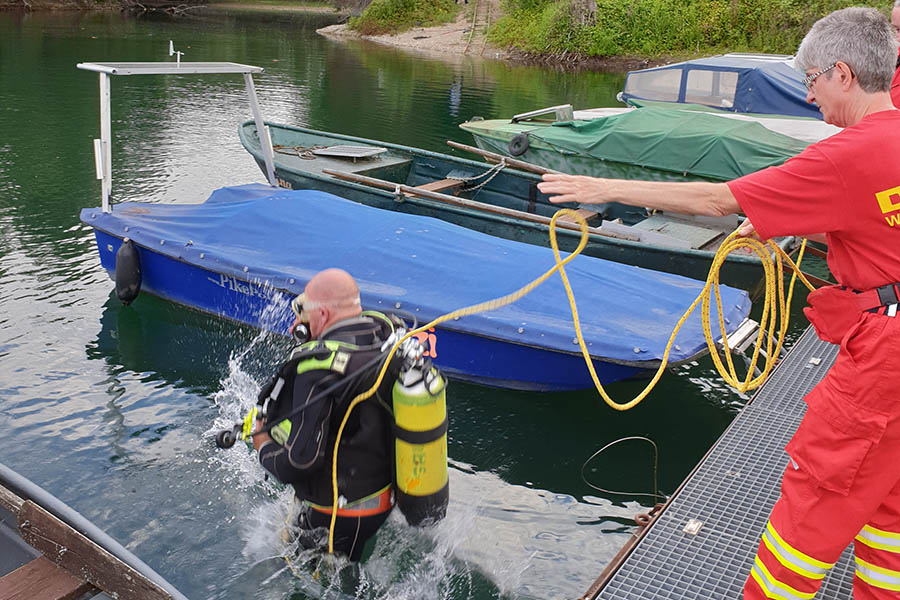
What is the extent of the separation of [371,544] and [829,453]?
2.99 metres

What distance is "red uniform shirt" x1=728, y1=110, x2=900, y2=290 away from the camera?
8.55 ft

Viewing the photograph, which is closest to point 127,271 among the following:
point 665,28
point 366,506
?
point 366,506

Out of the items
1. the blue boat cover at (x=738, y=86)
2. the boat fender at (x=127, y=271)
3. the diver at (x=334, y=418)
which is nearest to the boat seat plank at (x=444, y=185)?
the boat fender at (x=127, y=271)

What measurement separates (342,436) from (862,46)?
8.89 feet

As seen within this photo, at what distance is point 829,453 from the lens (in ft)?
8.91

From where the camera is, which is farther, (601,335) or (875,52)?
(601,335)

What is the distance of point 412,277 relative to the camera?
662cm

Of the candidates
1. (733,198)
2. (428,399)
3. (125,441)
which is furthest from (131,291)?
(733,198)

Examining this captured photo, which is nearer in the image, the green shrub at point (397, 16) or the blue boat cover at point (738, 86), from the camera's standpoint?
the blue boat cover at point (738, 86)

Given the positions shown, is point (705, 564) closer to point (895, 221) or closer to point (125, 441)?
point (895, 221)

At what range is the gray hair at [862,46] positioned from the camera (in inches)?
107

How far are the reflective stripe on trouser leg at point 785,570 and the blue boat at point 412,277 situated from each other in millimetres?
2824

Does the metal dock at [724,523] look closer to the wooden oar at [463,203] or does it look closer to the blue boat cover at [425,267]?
the blue boat cover at [425,267]

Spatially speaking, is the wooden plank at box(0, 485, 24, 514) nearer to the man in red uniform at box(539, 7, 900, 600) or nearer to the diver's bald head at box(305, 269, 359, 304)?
the diver's bald head at box(305, 269, 359, 304)
